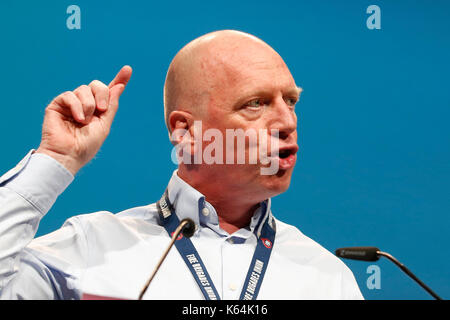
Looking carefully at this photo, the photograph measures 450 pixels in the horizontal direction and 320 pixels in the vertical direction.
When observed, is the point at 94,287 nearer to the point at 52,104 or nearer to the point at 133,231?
the point at 133,231

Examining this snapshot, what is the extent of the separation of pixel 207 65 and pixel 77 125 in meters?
0.48

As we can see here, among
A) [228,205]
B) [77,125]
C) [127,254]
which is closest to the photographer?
[77,125]

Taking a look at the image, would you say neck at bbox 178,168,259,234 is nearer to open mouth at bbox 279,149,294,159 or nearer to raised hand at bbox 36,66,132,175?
open mouth at bbox 279,149,294,159

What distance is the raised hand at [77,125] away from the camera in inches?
61.9

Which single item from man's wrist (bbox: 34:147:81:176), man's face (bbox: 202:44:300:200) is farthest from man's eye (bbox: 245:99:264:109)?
man's wrist (bbox: 34:147:81:176)

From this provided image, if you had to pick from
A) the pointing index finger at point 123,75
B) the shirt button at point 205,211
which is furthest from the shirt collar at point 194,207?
the pointing index finger at point 123,75

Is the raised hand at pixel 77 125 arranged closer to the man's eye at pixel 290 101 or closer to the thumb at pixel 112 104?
the thumb at pixel 112 104

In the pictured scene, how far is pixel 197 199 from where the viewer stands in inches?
71.6

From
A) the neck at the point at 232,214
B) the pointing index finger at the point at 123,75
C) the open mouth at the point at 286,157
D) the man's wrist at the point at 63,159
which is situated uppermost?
the pointing index finger at the point at 123,75

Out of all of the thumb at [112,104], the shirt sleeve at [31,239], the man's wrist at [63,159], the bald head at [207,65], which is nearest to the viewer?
the shirt sleeve at [31,239]

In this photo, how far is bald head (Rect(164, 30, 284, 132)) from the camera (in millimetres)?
1802

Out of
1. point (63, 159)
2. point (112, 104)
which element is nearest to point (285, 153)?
point (112, 104)

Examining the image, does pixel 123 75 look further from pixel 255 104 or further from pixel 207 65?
pixel 255 104
